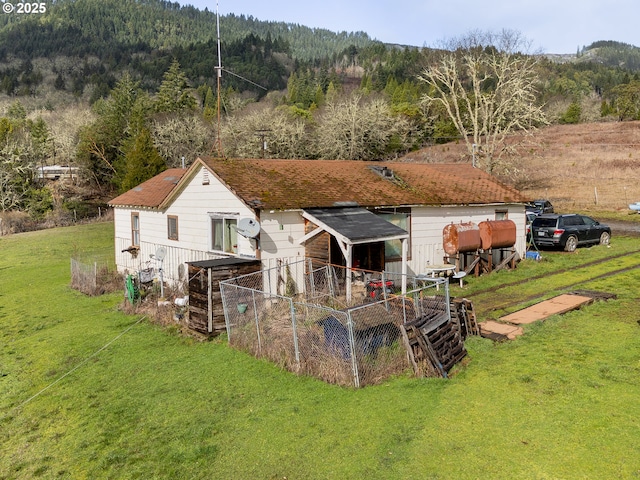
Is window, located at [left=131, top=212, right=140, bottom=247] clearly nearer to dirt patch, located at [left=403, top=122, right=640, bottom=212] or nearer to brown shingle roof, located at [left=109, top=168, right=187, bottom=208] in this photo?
brown shingle roof, located at [left=109, top=168, right=187, bottom=208]

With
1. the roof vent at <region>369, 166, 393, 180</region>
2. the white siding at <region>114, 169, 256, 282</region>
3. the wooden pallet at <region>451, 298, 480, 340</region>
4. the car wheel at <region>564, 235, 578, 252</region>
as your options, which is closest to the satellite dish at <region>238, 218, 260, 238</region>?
the white siding at <region>114, 169, 256, 282</region>

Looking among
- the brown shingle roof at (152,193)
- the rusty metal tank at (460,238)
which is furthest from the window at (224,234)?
the rusty metal tank at (460,238)

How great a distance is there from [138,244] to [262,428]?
51.4 ft

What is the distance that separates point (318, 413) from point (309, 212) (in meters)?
7.42

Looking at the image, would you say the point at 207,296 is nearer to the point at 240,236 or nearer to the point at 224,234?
the point at 240,236

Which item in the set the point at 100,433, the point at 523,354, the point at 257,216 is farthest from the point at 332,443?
the point at 257,216

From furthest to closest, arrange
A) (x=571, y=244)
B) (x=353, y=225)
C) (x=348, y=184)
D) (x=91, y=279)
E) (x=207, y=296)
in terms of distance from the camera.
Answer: (x=571, y=244) → (x=91, y=279) → (x=348, y=184) → (x=353, y=225) → (x=207, y=296)

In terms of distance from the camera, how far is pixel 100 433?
25.5ft

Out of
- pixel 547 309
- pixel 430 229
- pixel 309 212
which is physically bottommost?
pixel 547 309

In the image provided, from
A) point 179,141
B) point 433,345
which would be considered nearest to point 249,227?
point 433,345

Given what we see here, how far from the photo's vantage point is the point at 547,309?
11867 mm

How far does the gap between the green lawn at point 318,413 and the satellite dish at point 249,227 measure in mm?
3071

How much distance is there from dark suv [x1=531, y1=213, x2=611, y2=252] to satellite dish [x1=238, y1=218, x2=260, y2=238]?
14.1 m

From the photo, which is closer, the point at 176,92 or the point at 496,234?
the point at 496,234
